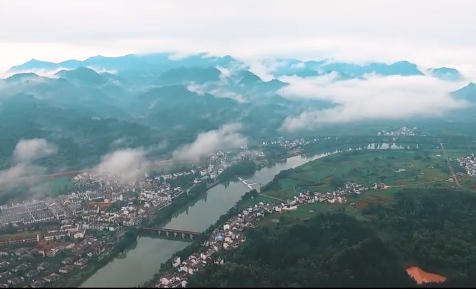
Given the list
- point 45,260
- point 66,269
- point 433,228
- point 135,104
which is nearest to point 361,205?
point 433,228

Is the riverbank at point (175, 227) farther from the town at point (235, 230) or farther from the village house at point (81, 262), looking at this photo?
the town at point (235, 230)

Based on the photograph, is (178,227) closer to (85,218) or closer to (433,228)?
(85,218)

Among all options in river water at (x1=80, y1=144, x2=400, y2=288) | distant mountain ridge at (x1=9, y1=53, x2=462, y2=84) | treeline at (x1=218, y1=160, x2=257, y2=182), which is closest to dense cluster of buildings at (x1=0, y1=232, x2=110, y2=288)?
river water at (x1=80, y1=144, x2=400, y2=288)

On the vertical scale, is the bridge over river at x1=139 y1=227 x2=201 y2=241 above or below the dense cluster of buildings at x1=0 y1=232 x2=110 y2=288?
below

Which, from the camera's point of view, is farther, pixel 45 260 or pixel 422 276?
pixel 45 260

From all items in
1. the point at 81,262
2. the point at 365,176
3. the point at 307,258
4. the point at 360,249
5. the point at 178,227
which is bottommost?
the point at 178,227

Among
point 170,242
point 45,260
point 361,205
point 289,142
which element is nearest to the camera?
point 45,260

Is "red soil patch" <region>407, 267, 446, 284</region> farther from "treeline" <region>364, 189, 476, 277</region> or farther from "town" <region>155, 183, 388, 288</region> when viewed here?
"town" <region>155, 183, 388, 288</region>
